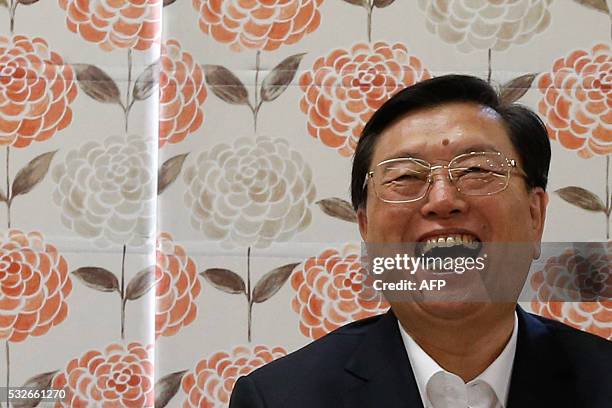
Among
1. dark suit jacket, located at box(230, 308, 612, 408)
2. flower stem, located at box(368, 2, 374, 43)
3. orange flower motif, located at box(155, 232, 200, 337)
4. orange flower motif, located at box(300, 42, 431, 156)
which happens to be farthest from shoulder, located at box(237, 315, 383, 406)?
flower stem, located at box(368, 2, 374, 43)

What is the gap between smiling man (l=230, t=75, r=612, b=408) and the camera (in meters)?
0.99

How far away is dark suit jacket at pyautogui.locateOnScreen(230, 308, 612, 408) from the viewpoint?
3.26ft

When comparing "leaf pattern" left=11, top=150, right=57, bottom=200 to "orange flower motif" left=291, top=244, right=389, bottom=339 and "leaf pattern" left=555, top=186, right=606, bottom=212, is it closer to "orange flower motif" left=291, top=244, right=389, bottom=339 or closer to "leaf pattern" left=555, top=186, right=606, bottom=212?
"orange flower motif" left=291, top=244, right=389, bottom=339

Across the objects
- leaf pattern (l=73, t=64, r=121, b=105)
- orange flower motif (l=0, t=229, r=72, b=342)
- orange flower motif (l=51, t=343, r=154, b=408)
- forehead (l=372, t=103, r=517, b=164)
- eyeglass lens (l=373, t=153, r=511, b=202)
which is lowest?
orange flower motif (l=51, t=343, r=154, b=408)

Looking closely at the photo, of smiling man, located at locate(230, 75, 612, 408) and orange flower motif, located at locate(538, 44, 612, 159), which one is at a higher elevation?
orange flower motif, located at locate(538, 44, 612, 159)

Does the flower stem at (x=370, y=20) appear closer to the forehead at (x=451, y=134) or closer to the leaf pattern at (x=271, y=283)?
the forehead at (x=451, y=134)

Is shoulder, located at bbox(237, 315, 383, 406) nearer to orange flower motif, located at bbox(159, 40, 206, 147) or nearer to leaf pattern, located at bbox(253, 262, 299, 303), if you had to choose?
leaf pattern, located at bbox(253, 262, 299, 303)

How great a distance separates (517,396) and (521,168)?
25 centimetres

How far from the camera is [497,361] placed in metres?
1.00

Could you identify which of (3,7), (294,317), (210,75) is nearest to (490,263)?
(294,317)

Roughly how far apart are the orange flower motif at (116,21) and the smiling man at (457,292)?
1.00 ft

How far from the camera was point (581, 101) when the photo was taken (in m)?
1.06

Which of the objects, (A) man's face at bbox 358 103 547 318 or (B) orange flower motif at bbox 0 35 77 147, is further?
(B) orange flower motif at bbox 0 35 77 147

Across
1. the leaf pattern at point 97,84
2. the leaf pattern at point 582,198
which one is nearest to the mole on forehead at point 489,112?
the leaf pattern at point 582,198
